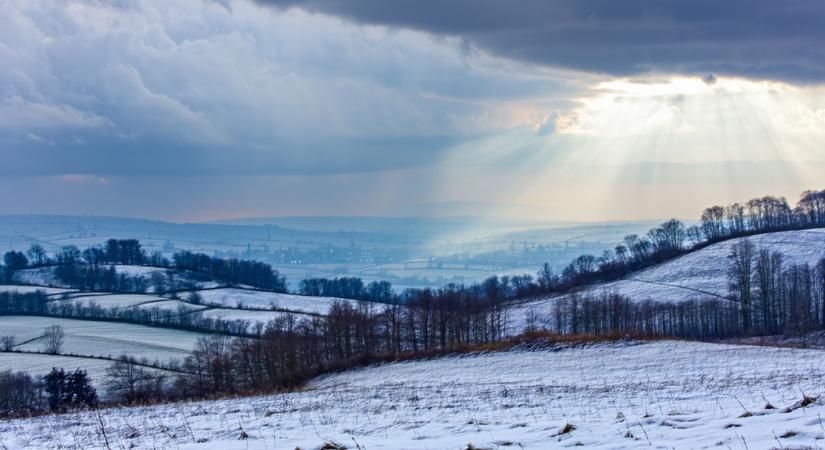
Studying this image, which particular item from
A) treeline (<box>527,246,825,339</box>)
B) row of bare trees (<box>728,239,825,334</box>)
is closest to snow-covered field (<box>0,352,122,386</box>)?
treeline (<box>527,246,825,339</box>)

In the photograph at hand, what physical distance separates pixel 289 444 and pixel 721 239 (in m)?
170

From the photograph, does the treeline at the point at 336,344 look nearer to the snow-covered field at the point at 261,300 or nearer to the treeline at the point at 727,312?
the treeline at the point at 727,312

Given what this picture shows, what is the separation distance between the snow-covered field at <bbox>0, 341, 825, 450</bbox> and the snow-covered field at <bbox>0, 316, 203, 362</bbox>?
68768 mm

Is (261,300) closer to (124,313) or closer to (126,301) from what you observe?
(126,301)

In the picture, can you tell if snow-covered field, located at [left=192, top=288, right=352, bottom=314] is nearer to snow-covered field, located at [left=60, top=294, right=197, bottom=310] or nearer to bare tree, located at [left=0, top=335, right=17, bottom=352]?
snow-covered field, located at [left=60, top=294, right=197, bottom=310]

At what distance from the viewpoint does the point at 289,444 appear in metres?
16.4

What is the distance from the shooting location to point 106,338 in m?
107

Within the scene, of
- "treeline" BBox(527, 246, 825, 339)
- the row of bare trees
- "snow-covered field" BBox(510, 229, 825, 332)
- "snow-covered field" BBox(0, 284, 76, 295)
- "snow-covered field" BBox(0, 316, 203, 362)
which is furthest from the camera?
"snow-covered field" BBox(0, 284, 76, 295)

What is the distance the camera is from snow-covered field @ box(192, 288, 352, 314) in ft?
480

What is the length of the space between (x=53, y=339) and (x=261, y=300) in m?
56.5

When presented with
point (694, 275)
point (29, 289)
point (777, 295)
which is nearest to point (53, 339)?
point (29, 289)

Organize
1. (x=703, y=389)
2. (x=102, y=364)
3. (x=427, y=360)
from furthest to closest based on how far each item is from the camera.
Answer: (x=102, y=364), (x=427, y=360), (x=703, y=389)

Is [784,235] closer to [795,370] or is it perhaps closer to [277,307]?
[277,307]

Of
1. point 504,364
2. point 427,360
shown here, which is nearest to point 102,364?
point 427,360
